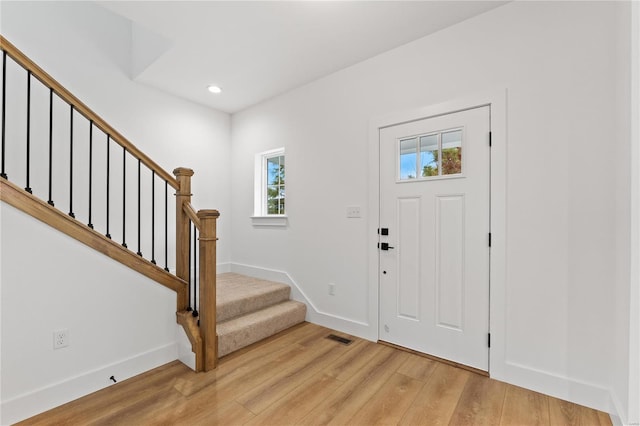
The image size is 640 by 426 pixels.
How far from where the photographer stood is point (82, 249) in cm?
197

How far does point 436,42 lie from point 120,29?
11.2ft

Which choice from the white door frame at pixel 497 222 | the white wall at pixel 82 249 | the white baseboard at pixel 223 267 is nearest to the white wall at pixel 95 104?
the white wall at pixel 82 249

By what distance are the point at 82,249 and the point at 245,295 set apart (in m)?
1.51

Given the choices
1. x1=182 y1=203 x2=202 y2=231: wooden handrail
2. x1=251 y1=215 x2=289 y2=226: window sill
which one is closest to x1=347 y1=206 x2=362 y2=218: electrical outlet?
x1=251 y1=215 x2=289 y2=226: window sill

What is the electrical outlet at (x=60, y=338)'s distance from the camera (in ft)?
6.08

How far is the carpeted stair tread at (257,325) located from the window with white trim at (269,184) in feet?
4.23

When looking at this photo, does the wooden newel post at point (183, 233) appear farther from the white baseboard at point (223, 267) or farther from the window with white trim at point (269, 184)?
the white baseboard at point (223, 267)

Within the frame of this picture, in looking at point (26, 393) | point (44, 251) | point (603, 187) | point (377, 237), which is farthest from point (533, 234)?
point (26, 393)

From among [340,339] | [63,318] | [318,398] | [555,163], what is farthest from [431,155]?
[63,318]

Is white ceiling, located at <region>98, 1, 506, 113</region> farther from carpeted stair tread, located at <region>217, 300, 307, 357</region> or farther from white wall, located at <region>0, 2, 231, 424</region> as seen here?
carpeted stair tread, located at <region>217, 300, 307, 357</region>

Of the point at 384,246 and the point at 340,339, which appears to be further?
the point at 340,339

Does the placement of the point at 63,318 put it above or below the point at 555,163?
below

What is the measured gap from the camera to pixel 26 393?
173 centimetres

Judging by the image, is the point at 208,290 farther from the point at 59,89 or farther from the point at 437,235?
the point at 437,235
